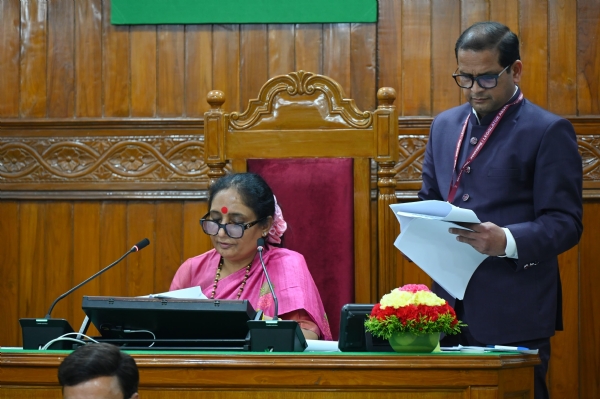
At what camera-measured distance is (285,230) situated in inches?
110

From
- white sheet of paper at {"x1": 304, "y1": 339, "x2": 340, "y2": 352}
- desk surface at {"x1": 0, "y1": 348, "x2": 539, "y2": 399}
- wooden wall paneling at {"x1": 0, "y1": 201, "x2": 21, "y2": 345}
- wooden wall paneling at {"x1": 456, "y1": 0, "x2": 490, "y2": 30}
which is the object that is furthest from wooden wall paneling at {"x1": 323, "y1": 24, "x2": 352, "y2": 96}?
desk surface at {"x1": 0, "y1": 348, "x2": 539, "y2": 399}

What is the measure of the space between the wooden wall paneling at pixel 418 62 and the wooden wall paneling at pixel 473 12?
0.48 feet

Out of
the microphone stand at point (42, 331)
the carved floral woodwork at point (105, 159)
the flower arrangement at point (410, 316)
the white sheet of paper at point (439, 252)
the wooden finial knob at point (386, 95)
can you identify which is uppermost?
the wooden finial knob at point (386, 95)

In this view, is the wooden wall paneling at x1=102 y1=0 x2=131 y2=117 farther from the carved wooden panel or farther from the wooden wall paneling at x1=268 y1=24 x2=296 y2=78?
the wooden wall paneling at x1=268 y1=24 x2=296 y2=78

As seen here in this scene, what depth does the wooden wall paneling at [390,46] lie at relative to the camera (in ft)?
11.7

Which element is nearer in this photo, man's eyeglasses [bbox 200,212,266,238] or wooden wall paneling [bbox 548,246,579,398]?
man's eyeglasses [bbox 200,212,266,238]

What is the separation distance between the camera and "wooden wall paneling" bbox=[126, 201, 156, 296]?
364 cm

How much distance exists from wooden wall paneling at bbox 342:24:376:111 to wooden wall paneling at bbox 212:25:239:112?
0.48 meters

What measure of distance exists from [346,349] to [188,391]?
15.0 inches

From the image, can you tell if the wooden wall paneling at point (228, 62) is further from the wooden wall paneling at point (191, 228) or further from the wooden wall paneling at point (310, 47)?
the wooden wall paneling at point (191, 228)

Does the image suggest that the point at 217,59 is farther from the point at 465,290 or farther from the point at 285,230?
the point at 465,290

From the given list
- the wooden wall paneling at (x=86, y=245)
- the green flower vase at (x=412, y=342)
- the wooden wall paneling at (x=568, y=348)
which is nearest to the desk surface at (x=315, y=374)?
the green flower vase at (x=412, y=342)

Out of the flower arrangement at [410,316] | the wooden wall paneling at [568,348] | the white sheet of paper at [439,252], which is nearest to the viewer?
the flower arrangement at [410,316]

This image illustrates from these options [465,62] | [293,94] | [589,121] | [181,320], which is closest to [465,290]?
[465,62]
